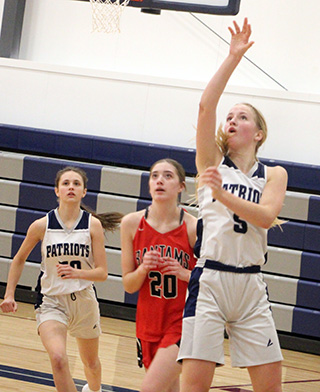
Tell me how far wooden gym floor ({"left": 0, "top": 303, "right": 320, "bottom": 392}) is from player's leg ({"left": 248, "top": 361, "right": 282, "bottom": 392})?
2050mm

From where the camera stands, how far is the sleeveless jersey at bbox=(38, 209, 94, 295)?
4.01 meters

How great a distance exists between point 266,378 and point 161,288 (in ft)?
2.58

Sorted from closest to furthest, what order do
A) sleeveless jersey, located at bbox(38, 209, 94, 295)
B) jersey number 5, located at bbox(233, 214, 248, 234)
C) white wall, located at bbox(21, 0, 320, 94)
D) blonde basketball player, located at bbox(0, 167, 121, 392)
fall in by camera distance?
jersey number 5, located at bbox(233, 214, 248, 234) → blonde basketball player, located at bbox(0, 167, 121, 392) → sleeveless jersey, located at bbox(38, 209, 94, 295) → white wall, located at bbox(21, 0, 320, 94)

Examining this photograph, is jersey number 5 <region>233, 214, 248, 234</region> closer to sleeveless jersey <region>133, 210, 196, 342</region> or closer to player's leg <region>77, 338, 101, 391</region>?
sleeveless jersey <region>133, 210, 196, 342</region>

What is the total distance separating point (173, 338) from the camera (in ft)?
10.3

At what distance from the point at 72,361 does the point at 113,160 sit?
2735 millimetres

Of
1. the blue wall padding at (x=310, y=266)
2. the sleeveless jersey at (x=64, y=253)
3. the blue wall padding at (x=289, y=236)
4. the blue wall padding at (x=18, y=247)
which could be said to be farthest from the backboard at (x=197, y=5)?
the blue wall padding at (x=18, y=247)

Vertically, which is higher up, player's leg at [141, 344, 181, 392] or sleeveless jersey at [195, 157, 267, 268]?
sleeveless jersey at [195, 157, 267, 268]

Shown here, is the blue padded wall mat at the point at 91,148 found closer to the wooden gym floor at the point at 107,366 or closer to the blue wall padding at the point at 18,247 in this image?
the blue wall padding at the point at 18,247

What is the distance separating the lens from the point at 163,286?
3.24m

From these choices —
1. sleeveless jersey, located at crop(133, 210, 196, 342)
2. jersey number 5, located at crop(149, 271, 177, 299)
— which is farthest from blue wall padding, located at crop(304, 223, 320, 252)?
jersey number 5, located at crop(149, 271, 177, 299)

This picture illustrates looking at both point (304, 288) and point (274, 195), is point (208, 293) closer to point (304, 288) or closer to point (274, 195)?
point (274, 195)

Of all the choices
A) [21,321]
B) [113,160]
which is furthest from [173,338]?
[113,160]

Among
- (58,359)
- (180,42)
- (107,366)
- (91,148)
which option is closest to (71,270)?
(58,359)
